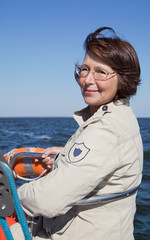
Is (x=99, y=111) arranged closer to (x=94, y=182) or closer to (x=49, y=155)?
(x=94, y=182)

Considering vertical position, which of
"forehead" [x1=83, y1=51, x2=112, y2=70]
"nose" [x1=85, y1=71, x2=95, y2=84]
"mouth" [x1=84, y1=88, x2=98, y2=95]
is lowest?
"mouth" [x1=84, y1=88, x2=98, y2=95]

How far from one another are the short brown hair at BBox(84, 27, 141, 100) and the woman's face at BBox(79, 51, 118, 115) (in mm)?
32

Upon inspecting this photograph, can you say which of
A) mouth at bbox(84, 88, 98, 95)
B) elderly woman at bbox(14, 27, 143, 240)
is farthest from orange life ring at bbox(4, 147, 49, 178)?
mouth at bbox(84, 88, 98, 95)

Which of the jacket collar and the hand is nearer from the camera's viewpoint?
the jacket collar

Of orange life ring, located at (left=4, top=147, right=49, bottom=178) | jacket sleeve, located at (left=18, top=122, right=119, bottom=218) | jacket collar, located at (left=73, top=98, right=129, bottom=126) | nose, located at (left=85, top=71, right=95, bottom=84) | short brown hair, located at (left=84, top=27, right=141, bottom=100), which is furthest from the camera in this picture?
orange life ring, located at (left=4, top=147, right=49, bottom=178)

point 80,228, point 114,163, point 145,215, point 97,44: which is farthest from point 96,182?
point 145,215

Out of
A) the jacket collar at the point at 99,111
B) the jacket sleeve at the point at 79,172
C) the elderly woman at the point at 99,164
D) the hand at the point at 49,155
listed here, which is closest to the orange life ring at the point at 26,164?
the hand at the point at 49,155

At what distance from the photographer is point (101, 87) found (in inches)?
68.0

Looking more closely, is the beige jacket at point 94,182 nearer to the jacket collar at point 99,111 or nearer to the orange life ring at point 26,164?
the jacket collar at point 99,111

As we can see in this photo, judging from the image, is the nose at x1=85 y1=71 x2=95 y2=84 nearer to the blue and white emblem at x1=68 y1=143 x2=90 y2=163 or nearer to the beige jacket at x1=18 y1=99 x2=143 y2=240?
the beige jacket at x1=18 y1=99 x2=143 y2=240

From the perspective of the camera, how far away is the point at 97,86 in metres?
1.76

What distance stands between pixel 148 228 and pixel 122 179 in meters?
3.28

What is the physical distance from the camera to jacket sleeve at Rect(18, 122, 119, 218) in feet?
4.44

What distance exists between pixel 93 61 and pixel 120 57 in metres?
0.19
